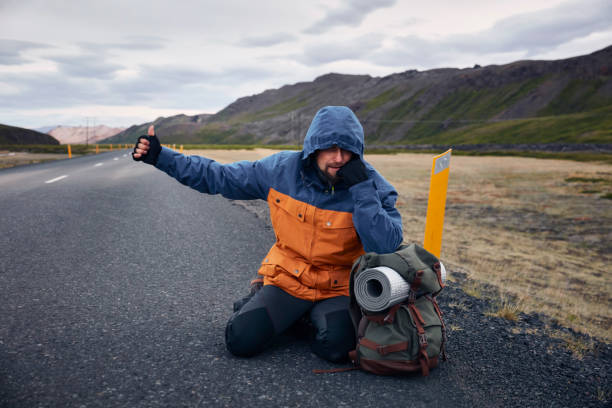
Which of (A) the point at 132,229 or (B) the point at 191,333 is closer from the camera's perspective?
(B) the point at 191,333

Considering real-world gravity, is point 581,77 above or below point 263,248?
above

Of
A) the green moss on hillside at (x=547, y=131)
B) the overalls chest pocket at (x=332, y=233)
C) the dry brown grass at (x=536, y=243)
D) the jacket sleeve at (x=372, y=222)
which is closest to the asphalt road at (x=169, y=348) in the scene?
the overalls chest pocket at (x=332, y=233)

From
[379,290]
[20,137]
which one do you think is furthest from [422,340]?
[20,137]

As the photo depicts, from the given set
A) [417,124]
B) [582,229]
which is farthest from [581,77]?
[582,229]

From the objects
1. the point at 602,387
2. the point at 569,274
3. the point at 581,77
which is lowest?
the point at 569,274

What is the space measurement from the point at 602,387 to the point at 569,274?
511cm

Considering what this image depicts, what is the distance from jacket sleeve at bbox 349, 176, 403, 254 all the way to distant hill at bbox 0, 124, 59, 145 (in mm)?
109895

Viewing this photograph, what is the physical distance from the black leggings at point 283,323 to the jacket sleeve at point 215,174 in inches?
31.3

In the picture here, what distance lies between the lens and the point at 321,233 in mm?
2793

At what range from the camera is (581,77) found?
143m

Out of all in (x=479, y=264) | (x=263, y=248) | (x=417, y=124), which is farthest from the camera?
(x=417, y=124)

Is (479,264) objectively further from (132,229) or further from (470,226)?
(132,229)

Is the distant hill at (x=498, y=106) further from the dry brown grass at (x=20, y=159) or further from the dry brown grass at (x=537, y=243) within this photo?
the dry brown grass at (x=20, y=159)

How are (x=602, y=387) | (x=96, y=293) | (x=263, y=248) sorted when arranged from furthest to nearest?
1. (x=263, y=248)
2. (x=96, y=293)
3. (x=602, y=387)
